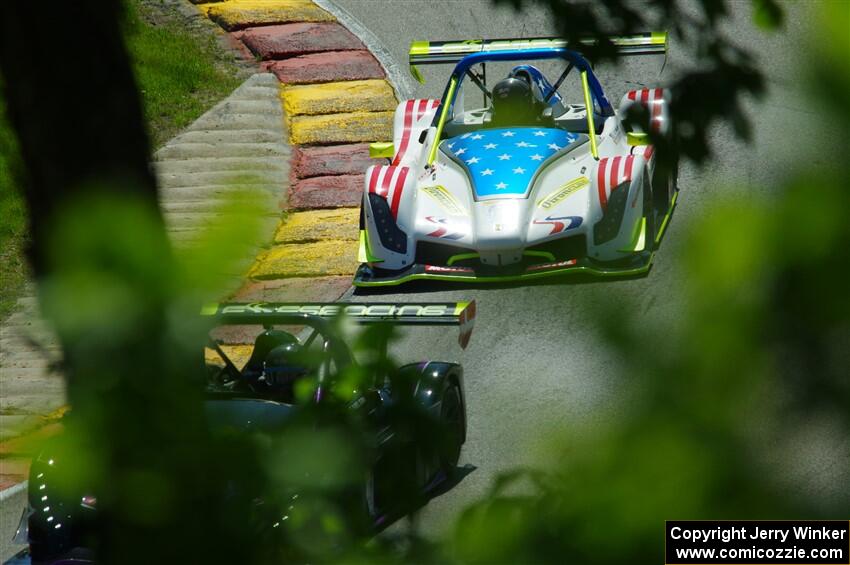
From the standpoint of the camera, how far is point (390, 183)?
28.8 feet

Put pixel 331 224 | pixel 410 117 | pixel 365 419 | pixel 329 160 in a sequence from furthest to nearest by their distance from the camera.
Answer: pixel 329 160
pixel 331 224
pixel 410 117
pixel 365 419

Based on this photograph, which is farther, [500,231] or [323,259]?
[323,259]

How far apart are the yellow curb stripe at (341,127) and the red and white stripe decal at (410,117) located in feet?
4.38

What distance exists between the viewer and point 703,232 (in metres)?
1.01

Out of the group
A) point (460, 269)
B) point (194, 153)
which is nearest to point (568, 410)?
point (460, 269)

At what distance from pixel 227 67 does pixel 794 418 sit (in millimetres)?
12788

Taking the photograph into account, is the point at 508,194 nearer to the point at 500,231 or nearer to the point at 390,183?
the point at 500,231

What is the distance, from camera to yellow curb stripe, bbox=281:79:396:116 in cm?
Result: 1218

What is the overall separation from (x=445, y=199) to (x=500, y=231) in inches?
23.8

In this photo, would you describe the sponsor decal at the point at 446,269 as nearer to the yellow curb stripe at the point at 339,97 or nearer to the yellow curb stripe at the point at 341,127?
the yellow curb stripe at the point at 341,127

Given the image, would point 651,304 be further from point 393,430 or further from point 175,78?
point 175,78

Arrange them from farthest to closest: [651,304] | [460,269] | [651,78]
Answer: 1. [651,78]
2. [460,269]
3. [651,304]

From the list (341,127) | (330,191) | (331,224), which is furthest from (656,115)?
(341,127)

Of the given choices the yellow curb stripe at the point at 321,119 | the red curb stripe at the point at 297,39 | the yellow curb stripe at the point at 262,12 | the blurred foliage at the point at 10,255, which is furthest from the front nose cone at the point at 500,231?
the yellow curb stripe at the point at 262,12
